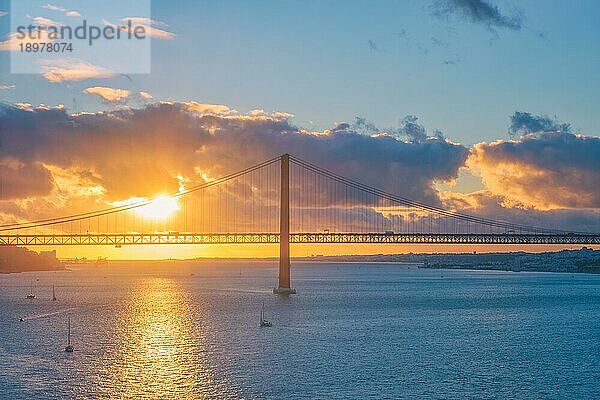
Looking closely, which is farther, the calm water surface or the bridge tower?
the bridge tower

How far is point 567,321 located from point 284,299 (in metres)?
40.0

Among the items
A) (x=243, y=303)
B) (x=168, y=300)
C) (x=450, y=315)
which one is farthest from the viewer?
(x=168, y=300)

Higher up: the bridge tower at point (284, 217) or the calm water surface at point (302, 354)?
the bridge tower at point (284, 217)

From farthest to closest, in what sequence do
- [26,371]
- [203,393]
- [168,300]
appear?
[168,300] → [26,371] → [203,393]

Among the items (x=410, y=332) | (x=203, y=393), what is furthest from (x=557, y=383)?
(x=410, y=332)

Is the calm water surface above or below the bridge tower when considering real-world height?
below

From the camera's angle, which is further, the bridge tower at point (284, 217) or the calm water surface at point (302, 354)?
the bridge tower at point (284, 217)

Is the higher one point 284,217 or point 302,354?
point 284,217

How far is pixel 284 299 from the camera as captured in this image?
11194 cm

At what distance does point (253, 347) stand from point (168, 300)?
2645 inches

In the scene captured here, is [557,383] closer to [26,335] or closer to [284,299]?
[26,335]

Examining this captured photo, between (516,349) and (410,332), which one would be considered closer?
(516,349)

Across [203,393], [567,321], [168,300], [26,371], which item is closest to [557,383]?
[203,393]

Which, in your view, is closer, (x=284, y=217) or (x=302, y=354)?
(x=302, y=354)
